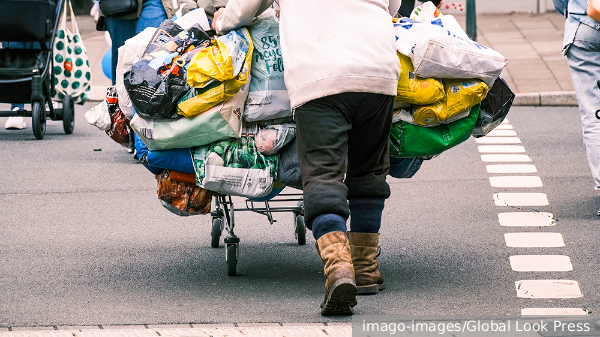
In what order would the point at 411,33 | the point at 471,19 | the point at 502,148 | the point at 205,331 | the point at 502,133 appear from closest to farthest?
the point at 205,331 < the point at 411,33 < the point at 502,148 < the point at 502,133 < the point at 471,19

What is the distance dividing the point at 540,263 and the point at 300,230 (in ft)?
4.72

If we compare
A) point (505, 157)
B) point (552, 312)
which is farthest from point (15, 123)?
point (552, 312)

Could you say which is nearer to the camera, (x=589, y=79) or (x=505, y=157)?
(x=589, y=79)

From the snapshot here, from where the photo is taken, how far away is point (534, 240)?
19.5 feet

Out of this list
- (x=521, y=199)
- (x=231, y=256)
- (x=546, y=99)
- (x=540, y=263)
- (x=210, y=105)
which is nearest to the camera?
(x=210, y=105)

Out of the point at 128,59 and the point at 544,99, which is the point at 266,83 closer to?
the point at 128,59

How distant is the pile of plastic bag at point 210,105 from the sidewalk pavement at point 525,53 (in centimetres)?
847

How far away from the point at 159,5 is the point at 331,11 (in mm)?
4581

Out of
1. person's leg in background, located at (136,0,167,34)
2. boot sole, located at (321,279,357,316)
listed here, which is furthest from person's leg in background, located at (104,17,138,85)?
boot sole, located at (321,279,357,316)

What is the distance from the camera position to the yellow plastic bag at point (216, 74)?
14.9ft

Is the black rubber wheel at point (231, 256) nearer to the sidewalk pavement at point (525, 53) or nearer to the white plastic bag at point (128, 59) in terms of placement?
the white plastic bag at point (128, 59)

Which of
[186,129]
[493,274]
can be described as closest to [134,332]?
[186,129]

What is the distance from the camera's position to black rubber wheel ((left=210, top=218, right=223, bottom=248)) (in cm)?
586

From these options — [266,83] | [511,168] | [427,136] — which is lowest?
[511,168]
